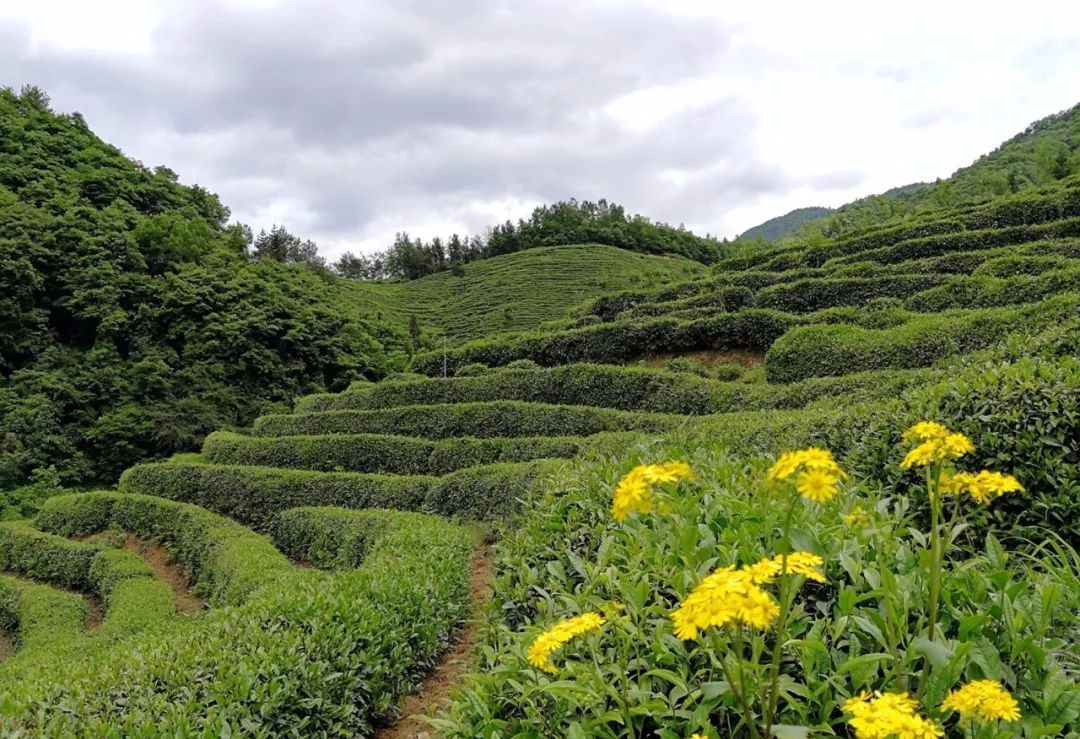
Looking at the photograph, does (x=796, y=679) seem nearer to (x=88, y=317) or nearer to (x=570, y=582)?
(x=570, y=582)

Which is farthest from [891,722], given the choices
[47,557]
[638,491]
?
[47,557]

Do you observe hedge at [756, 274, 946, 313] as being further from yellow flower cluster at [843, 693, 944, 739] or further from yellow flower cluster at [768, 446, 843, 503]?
yellow flower cluster at [843, 693, 944, 739]

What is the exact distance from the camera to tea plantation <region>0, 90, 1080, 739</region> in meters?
1.48

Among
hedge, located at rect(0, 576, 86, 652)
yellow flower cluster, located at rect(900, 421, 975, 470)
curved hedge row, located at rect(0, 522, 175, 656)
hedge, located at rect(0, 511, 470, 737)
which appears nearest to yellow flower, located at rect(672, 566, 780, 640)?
yellow flower cluster, located at rect(900, 421, 975, 470)

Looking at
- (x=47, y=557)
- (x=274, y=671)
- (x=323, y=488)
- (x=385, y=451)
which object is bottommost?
(x=47, y=557)

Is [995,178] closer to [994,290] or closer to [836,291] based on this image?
[836,291]

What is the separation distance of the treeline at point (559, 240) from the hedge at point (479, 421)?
148 ft

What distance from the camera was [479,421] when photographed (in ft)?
47.8

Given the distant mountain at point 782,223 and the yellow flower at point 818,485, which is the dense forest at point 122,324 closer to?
the yellow flower at point 818,485

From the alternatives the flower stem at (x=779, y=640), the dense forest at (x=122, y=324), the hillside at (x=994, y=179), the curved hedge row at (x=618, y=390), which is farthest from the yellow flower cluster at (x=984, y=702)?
the dense forest at (x=122, y=324)

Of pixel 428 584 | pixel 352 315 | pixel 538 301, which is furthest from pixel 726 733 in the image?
pixel 538 301

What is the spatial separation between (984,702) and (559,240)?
65.5 metres

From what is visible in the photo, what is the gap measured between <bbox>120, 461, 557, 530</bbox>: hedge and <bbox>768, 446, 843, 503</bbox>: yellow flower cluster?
7810 millimetres

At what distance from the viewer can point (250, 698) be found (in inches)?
158
